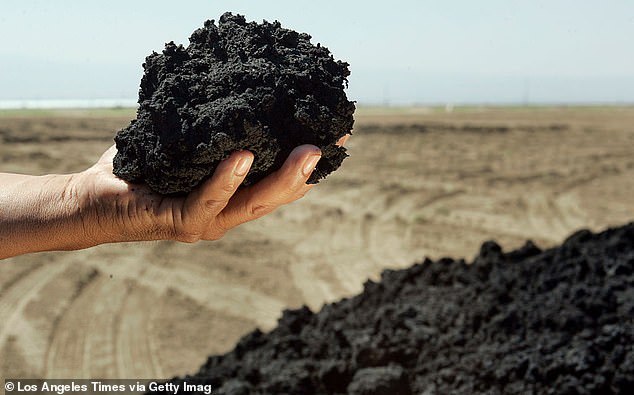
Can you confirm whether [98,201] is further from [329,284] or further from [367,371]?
[329,284]

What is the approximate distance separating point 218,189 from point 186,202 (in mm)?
178

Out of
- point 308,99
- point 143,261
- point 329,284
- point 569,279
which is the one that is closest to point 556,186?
point 329,284

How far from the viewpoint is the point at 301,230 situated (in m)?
9.66

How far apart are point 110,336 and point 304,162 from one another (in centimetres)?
434

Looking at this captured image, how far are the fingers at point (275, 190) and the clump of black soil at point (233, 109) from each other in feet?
0.22

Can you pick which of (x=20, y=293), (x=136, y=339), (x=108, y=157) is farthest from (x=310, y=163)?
(x=20, y=293)

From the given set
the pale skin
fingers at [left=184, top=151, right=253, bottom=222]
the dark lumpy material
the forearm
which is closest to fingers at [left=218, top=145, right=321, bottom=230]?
the pale skin

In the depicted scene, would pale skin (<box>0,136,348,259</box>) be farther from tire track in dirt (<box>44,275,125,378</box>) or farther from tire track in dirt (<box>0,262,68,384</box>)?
tire track in dirt (<box>0,262,68,384</box>)

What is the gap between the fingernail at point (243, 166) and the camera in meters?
2.10

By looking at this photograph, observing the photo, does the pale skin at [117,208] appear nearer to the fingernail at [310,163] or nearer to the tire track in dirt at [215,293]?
the fingernail at [310,163]

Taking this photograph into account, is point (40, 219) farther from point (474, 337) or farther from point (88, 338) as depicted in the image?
point (88, 338)

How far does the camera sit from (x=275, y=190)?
225 centimetres

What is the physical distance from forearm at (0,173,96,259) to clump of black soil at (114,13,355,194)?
244mm

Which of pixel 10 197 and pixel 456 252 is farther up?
pixel 10 197
